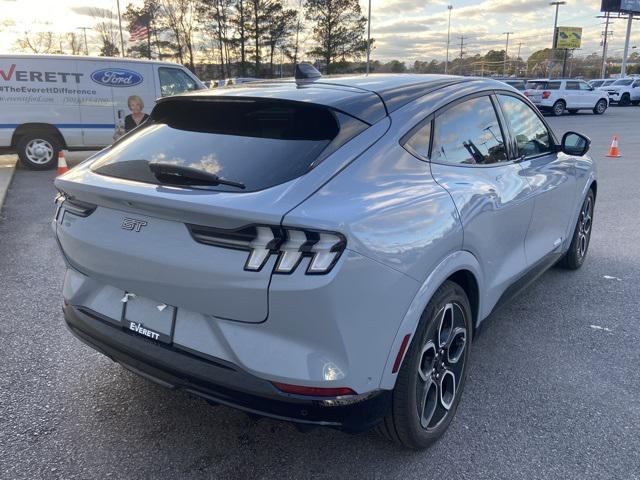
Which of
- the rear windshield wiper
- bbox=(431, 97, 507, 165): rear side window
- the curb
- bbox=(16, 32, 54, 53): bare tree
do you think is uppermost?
bbox=(16, 32, 54, 53): bare tree

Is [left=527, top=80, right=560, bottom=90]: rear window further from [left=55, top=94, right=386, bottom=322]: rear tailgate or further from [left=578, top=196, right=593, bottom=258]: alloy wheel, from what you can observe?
[left=55, top=94, right=386, bottom=322]: rear tailgate

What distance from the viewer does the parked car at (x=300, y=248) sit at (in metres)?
2.00

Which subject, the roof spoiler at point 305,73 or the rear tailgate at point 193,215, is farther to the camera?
the roof spoiler at point 305,73

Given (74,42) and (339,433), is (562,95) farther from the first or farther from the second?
(74,42)

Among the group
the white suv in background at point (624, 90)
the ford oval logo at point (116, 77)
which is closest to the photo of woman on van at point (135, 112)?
the ford oval logo at point (116, 77)

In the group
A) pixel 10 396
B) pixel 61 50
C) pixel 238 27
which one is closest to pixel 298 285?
pixel 10 396

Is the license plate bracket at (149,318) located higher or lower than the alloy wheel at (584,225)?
higher

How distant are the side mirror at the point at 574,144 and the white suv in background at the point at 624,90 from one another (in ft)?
120

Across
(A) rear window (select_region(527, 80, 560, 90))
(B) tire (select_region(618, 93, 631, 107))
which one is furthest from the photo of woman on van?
(B) tire (select_region(618, 93, 631, 107))

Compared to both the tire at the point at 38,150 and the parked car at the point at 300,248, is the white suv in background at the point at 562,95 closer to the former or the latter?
the tire at the point at 38,150

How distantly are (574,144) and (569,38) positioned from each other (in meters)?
75.1

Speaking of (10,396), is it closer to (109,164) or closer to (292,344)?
(109,164)

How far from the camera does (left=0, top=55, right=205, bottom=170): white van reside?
10.4 m

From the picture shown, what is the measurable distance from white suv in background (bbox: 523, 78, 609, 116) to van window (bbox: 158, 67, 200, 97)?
20.0 meters
